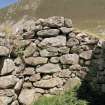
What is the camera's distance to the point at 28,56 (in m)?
13.6

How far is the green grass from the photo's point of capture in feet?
41.2

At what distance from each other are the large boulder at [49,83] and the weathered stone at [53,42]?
1159 millimetres

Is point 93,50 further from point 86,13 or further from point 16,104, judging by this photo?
point 86,13

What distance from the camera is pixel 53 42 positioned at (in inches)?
537

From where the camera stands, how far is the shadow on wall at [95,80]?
1305 centimetres

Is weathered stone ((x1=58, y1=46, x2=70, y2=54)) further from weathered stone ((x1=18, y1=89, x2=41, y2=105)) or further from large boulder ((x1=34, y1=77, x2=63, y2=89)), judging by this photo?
weathered stone ((x1=18, y1=89, x2=41, y2=105))

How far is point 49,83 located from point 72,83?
2.57 feet

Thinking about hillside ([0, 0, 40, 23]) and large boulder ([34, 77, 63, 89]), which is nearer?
large boulder ([34, 77, 63, 89])

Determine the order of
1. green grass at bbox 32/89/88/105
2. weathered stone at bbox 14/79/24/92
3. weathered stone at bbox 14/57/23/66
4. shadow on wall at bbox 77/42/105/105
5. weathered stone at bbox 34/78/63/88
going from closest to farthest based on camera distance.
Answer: green grass at bbox 32/89/88/105 → weathered stone at bbox 14/79/24/92 → shadow on wall at bbox 77/42/105/105 → weathered stone at bbox 14/57/23/66 → weathered stone at bbox 34/78/63/88

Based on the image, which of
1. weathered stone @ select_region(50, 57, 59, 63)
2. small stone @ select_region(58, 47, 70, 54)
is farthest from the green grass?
small stone @ select_region(58, 47, 70, 54)

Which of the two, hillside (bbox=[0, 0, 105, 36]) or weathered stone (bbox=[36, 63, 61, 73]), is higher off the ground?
hillside (bbox=[0, 0, 105, 36])

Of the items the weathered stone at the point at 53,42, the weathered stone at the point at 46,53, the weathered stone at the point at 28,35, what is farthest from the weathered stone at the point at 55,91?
the weathered stone at the point at 28,35

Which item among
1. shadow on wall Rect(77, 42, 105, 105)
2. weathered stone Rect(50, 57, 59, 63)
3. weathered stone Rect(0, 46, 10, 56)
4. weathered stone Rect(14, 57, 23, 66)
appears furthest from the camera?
weathered stone Rect(50, 57, 59, 63)

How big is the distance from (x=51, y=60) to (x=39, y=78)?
2.42 ft
